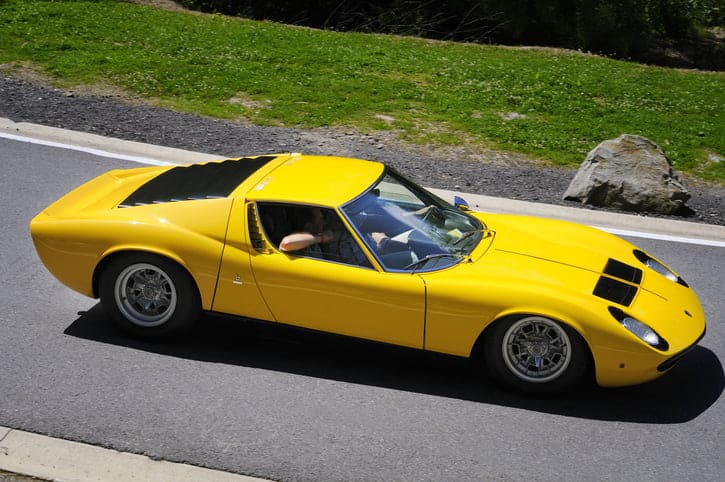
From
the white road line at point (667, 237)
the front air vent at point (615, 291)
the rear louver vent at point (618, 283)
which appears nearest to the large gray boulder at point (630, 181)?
the white road line at point (667, 237)

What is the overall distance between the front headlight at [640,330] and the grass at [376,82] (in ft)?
17.4

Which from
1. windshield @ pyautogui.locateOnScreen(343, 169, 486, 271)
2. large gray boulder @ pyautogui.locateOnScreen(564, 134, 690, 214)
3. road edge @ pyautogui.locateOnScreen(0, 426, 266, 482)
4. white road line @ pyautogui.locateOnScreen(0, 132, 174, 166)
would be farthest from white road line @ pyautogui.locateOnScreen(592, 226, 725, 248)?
road edge @ pyautogui.locateOnScreen(0, 426, 266, 482)

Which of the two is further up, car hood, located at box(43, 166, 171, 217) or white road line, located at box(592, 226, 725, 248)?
car hood, located at box(43, 166, 171, 217)

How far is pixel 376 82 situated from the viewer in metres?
12.8

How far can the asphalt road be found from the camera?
17.1 feet

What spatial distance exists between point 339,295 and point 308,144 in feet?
16.5

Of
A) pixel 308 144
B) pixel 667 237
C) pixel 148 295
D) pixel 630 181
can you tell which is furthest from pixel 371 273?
pixel 308 144

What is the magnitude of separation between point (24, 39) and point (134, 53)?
5.67 ft

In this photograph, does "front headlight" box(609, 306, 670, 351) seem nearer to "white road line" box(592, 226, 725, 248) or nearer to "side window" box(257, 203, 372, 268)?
"side window" box(257, 203, 372, 268)

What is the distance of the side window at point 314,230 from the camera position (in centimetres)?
593

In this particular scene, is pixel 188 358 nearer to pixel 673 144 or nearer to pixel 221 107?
pixel 221 107

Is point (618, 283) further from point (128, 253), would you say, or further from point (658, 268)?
point (128, 253)

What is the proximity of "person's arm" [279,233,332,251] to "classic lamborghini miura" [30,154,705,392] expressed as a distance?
0.6 inches

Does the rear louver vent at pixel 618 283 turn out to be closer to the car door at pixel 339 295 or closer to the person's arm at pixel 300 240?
the car door at pixel 339 295
